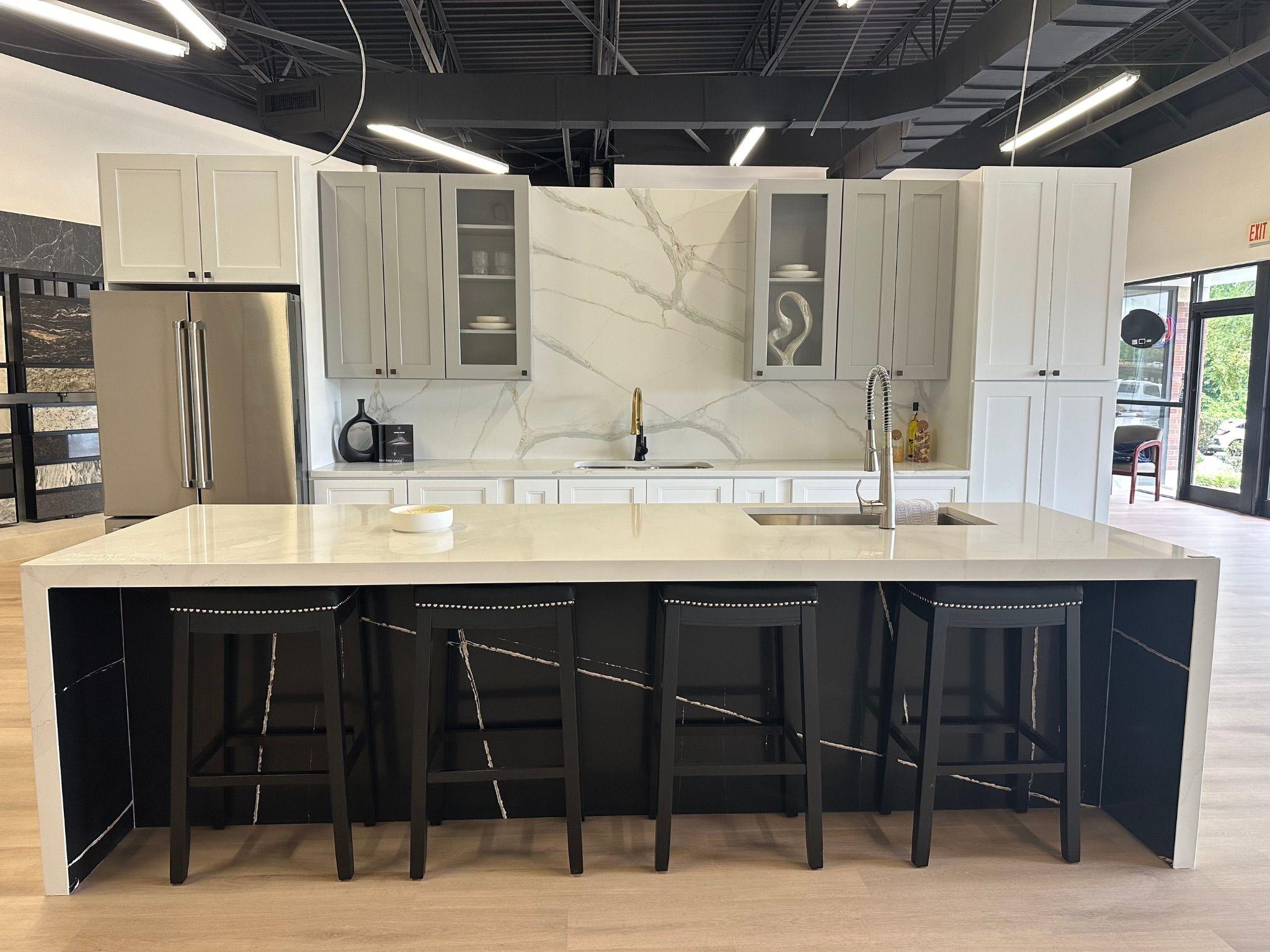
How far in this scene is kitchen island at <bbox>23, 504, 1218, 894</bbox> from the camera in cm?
216

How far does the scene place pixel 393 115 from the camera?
5.61m

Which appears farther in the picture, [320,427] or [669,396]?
[669,396]

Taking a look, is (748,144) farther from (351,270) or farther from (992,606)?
(992,606)

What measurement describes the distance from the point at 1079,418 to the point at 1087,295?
68 cm

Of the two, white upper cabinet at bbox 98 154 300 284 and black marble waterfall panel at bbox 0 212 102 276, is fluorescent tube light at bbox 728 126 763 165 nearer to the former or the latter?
white upper cabinet at bbox 98 154 300 284

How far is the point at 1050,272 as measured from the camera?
444cm

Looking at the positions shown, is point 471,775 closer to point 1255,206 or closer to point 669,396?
point 669,396

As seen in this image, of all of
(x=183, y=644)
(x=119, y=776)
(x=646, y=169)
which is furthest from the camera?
(x=646, y=169)

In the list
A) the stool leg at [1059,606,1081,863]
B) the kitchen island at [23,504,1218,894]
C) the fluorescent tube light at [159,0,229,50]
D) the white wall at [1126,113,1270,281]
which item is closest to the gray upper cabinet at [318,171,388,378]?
the fluorescent tube light at [159,0,229,50]

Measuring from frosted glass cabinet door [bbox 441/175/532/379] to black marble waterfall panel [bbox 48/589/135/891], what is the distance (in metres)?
2.50

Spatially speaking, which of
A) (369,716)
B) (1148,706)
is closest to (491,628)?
(369,716)

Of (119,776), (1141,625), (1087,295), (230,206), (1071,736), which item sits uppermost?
(230,206)

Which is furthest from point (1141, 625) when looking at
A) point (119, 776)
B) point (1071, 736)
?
point (119, 776)

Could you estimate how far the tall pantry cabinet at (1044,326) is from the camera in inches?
173
